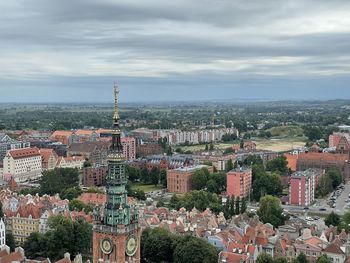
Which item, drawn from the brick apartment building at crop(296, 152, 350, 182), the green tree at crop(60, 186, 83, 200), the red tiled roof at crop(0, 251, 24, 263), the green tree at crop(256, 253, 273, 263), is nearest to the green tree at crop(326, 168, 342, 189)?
the brick apartment building at crop(296, 152, 350, 182)

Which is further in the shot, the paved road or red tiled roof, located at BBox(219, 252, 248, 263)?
the paved road

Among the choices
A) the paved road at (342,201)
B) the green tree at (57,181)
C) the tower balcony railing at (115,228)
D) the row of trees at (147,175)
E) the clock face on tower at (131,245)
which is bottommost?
the paved road at (342,201)

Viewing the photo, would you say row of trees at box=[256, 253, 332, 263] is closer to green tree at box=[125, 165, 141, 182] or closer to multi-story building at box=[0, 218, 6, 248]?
multi-story building at box=[0, 218, 6, 248]

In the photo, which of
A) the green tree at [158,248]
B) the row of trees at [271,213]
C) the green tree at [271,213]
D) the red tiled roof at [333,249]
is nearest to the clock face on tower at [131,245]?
the green tree at [158,248]

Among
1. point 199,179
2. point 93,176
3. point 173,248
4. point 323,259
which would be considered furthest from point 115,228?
point 93,176

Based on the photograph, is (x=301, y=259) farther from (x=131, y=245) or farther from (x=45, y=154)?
(x=45, y=154)

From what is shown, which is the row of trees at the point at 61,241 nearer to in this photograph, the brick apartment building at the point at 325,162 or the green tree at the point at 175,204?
the green tree at the point at 175,204

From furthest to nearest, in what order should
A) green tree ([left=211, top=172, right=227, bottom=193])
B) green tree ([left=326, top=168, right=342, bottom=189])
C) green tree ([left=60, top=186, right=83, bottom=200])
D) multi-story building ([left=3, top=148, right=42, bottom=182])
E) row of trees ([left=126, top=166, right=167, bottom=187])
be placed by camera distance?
multi-story building ([left=3, top=148, right=42, bottom=182])
row of trees ([left=126, top=166, right=167, bottom=187])
green tree ([left=326, top=168, right=342, bottom=189])
green tree ([left=211, top=172, right=227, bottom=193])
green tree ([left=60, top=186, right=83, bottom=200])
